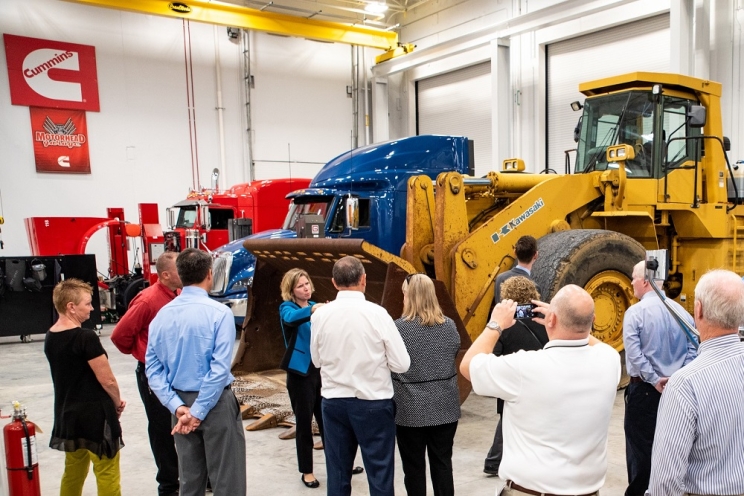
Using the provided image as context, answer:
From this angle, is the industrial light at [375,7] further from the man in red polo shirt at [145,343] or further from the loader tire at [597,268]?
the man in red polo shirt at [145,343]

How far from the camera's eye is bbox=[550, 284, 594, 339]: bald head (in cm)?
235

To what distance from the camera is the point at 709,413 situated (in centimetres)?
206

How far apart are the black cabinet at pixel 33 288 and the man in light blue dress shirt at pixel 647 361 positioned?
938 centimetres

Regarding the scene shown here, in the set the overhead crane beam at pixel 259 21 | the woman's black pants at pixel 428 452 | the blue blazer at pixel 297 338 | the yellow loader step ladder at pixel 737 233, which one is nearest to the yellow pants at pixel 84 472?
the blue blazer at pixel 297 338

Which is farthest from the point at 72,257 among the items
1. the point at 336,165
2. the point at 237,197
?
the point at 336,165

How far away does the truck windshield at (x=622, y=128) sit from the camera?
7215 millimetres

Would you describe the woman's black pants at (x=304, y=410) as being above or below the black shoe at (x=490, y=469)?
above

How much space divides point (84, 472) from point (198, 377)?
4.04ft

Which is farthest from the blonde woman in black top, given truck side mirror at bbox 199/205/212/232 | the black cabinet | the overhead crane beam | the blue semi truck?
the overhead crane beam

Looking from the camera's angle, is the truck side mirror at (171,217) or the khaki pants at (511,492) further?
the truck side mirror at (171,217)

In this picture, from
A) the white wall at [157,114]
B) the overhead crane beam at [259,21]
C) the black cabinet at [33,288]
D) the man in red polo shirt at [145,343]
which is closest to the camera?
the man in red polo shirt at [145,343]

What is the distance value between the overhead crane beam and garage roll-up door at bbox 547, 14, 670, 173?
215 inches

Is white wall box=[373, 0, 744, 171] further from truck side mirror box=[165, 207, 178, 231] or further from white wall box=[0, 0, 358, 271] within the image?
truck side mirror box=[165, 207, 178, 231]

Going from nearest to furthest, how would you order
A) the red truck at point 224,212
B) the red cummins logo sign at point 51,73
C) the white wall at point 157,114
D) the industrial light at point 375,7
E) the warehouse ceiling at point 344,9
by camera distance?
1. the red truck at point 224,212
2. the red cummins logo sign at point 51,73
3. the white wall at point 157,114
4. the industrial light at point 375,7
5. the warehouse ceiling at point 344,9
